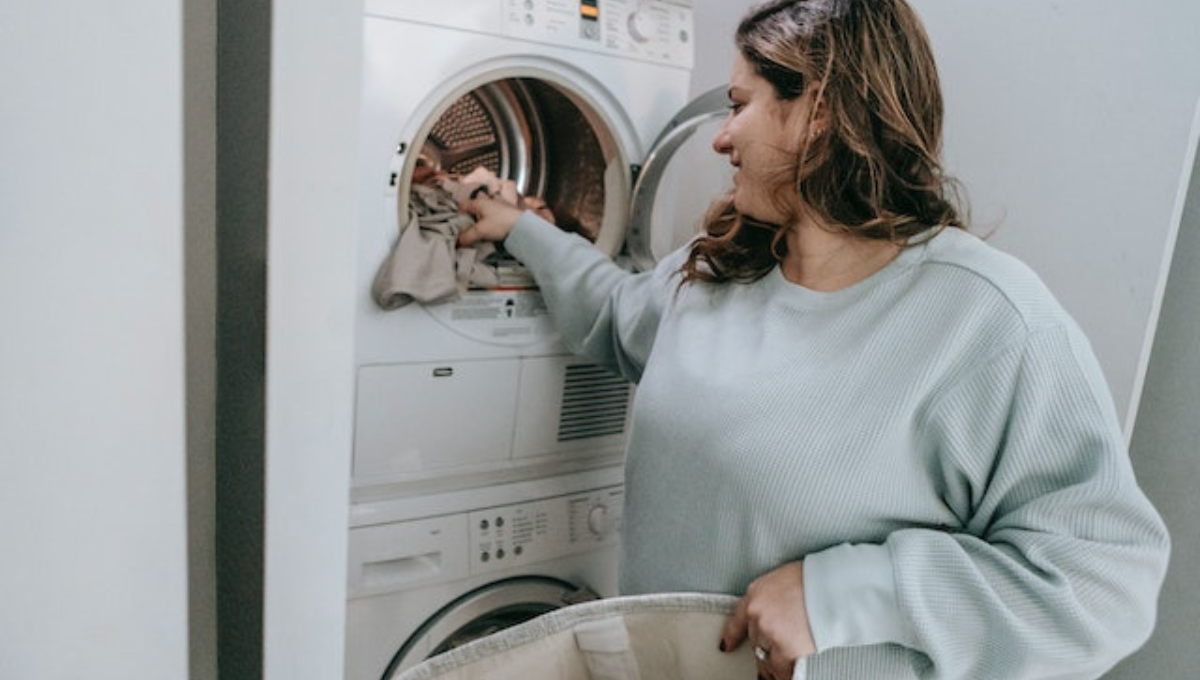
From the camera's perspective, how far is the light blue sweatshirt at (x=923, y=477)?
0.99 metres

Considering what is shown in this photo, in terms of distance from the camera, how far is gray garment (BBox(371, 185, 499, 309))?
139 cm

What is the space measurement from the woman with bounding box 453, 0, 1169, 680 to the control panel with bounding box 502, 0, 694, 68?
0.41 meters

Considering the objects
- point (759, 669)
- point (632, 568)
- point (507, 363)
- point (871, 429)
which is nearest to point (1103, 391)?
point (871, 429)

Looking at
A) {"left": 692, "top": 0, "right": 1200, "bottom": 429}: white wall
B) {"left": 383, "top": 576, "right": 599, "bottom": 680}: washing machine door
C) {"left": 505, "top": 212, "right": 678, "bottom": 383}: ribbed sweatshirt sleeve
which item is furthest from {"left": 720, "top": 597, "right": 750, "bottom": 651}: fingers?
{"left": 692, "top": 0, "right": 1200, "bottom": 429}: white wall

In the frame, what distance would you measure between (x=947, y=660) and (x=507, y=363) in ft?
2.85

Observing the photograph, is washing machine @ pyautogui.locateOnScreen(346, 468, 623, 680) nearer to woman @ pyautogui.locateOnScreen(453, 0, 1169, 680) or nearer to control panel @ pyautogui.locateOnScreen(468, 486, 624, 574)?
control panel @ pyautogui.locateOnScreen(468, 486, 624, 574)

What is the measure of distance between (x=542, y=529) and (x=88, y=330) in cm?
146

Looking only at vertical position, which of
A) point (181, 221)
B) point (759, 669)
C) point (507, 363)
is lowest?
point (759, 669)

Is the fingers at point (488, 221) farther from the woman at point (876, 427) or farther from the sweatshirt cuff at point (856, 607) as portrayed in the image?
the sweatshirt cuff at point (856, 607)

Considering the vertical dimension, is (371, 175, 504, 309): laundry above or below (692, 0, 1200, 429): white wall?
below

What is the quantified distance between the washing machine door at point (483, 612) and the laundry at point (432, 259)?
1.87 ft

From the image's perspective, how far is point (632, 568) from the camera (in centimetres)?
129

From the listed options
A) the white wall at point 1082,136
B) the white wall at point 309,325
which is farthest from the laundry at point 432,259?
the white wall at point 309,325

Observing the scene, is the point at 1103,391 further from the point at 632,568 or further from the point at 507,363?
the point at 507,363
